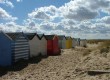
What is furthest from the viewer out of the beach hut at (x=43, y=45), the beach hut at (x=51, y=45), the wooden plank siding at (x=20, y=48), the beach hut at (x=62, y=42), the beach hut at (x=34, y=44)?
the beach hut at (x=62, y=42)

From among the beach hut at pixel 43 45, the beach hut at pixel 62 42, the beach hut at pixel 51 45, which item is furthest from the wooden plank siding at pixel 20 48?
the beach hut at pixel 62 42

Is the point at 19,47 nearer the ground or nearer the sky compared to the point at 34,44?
nearer the ground

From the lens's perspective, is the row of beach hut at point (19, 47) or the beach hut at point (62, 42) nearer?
the row of beach hut at point (19, 47)

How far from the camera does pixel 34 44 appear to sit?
30406mm

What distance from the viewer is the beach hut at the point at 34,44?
96.3ft

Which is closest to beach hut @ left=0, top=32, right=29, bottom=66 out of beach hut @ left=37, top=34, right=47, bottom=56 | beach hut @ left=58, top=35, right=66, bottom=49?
beach hut @ left=37, top=34, right=47, bottom=56

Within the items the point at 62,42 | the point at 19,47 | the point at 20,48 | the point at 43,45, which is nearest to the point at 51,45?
the point at 43,45

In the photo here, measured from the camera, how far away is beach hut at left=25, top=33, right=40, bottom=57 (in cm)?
2935

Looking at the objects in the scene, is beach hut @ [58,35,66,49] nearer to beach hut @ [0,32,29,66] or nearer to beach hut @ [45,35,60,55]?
beach hut @ [45,35,60,55]

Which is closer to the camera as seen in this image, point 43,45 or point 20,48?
point 20,48

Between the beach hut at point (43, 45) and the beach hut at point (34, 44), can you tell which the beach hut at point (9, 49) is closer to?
the beach hut at point (34, 44)

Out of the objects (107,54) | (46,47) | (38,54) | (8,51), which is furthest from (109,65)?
(46,47)

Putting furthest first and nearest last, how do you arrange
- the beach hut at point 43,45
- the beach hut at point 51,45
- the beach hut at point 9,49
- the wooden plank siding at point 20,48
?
the beach hut at point 51,45 → the beach hut at point 43,45 → the wooden plank siding at point 20,48 → the beach hut at point 9,49

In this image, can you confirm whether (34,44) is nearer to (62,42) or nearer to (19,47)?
(19,47)
